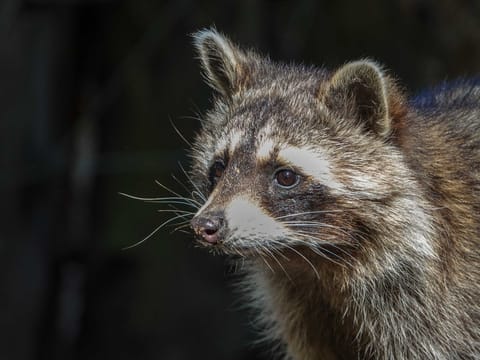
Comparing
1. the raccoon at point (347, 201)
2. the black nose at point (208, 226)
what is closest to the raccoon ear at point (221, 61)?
the raccoon at point (347, 201)

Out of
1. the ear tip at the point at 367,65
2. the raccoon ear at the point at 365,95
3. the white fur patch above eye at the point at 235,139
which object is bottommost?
the white fur patch above eye at the point at 235,139

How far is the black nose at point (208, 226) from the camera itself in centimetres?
533

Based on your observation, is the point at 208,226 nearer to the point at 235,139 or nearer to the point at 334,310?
the point at 235,139

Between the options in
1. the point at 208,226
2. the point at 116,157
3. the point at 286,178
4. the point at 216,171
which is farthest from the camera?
the point at 116,157

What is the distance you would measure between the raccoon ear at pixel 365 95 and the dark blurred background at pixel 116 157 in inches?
174

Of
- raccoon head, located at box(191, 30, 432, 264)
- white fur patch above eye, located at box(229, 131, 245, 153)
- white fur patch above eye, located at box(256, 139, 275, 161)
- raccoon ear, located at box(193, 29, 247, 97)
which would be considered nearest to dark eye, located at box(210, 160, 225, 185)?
raccoon head, located at box(191, 30, 432, 264)

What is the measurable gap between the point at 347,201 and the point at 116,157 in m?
5.32

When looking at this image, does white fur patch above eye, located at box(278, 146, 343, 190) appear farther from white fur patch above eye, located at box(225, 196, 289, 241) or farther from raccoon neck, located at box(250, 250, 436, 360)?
raccoon neck, located at box(250, 250, 436, 360)

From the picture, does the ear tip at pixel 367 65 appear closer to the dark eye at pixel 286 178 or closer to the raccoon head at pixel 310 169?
the raccoon head at pixel 310 169

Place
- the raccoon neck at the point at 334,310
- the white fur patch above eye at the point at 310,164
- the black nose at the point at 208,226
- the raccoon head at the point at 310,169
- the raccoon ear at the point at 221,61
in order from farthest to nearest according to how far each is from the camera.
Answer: the raccoon ear at the point at 221,61, the raccoon neck at the point at 334,310, the white fur patch above eye at the point at 310,164, the raccoon head at the point at 310,169, the black nose at the point at 208,226

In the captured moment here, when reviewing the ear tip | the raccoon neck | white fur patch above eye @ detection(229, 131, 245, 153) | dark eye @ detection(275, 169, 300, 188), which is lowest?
the raccoon neck

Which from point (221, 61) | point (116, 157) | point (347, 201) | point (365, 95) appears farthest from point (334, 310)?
point (116, 157)

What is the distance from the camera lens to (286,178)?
5602 mm

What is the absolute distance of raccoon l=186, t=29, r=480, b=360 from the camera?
18.4 feet
